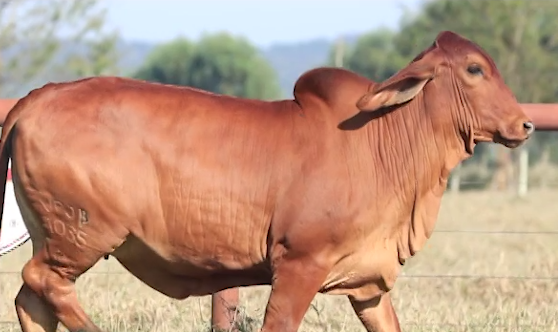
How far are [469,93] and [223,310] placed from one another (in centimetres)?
196

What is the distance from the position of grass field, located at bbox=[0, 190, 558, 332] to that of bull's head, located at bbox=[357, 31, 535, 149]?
1.55m

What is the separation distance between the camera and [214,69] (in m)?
60.0

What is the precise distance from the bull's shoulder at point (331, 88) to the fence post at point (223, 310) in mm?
1461

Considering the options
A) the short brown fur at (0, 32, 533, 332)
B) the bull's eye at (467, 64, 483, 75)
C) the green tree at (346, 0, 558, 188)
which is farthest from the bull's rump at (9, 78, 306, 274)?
the green tree at (346, 0, 558, 188)

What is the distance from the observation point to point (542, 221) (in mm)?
12812

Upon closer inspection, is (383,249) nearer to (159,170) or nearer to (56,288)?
(159,170)

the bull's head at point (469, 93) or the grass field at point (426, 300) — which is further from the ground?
the bull's head at point (469, 93)

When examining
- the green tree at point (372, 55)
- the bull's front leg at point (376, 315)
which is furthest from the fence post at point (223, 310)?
the green tree at point (372, 55)

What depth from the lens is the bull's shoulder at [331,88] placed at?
5020 mm

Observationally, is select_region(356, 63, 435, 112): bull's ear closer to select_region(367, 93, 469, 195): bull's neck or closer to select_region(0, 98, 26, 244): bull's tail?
select_region(367, 93, 469, 195): bull's neck

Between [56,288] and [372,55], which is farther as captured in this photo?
[372,55]

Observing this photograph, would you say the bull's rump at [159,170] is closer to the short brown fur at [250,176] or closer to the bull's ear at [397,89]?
the short brown fur at [250,176]

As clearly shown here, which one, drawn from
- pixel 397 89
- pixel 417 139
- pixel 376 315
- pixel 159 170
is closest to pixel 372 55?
pixel 376 315

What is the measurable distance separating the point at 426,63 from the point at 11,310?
9.92 ft
